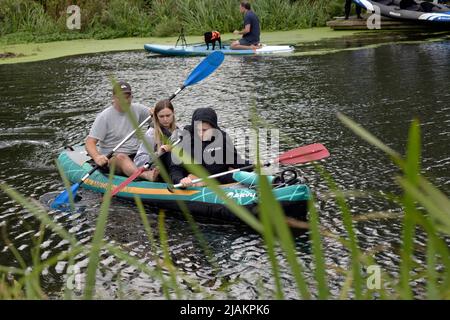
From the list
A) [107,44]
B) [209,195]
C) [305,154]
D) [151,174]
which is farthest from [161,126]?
[107,44]

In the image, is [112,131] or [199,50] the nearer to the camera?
[112,131]

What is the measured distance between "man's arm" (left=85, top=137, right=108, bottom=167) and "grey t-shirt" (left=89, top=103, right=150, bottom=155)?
0.05m

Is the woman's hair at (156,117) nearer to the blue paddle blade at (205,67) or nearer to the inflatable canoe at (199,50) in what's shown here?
the blue paddle blade at (205,67)

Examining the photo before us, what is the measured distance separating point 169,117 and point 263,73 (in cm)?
690

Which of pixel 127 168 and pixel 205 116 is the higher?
pixel 205 116

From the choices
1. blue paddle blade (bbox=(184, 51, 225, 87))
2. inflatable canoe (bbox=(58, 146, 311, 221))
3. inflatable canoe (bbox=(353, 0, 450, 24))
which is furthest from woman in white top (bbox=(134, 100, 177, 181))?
inflatable canoe (bbox=(353, 0, 450, 24))

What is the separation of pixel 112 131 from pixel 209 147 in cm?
139

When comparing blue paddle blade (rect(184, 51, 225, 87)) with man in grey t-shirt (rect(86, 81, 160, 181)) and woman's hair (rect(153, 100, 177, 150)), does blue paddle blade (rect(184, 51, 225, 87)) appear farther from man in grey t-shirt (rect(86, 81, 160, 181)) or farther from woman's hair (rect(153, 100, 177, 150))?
woman's hair (rect(153, 100, 177, 150))

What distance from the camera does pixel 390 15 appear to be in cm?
1809

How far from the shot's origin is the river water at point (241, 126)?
4.85m

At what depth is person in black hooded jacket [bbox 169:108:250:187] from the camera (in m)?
5.95

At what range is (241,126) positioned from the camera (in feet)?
30.0

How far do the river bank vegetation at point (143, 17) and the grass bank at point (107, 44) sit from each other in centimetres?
45

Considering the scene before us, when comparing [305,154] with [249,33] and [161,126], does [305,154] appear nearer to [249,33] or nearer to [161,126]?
[161,126]
